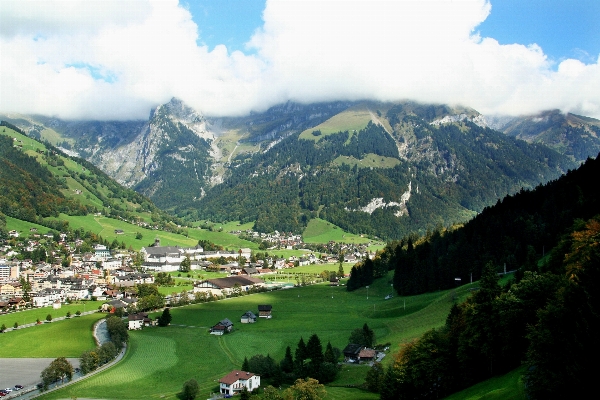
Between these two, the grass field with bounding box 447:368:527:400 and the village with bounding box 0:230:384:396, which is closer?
the grass field with bounding box 447:368:527:400

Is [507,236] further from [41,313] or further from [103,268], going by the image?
[103,268]

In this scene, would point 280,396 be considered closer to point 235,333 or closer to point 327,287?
point 235,333

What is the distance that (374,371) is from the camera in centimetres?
4134

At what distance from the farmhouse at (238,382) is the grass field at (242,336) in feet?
4.86

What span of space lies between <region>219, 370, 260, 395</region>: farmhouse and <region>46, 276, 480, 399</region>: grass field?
58.3 inches

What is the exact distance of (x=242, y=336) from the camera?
64125 millimetres

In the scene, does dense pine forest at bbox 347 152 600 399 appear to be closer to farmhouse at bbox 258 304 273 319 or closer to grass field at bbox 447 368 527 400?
grass field at bbox 447 368 527 400

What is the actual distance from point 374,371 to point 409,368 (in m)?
6.07

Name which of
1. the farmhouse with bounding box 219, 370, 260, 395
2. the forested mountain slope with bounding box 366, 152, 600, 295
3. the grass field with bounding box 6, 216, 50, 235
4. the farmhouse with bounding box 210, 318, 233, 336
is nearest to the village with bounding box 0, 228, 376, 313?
the grass field with bounding box 6, 216, 50, 235

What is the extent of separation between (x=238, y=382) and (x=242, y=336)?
805 inches

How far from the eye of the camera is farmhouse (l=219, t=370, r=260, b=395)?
1710 inches

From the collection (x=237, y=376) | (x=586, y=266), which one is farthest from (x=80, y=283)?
(x=586, y=266)

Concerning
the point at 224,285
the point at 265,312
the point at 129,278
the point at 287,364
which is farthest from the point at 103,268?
the point at 287,364

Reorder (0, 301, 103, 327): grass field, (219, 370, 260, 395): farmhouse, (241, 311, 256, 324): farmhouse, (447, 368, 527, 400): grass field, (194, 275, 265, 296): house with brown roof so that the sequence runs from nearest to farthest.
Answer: (447, 368, 527, 400): grass field
(219, 370, 260, 395): farmhouse
(241, 311, 256, 324): farmhouse
(0, 301, 103, 327): grass field
(194, 275, 265, 296): house with brown roof
